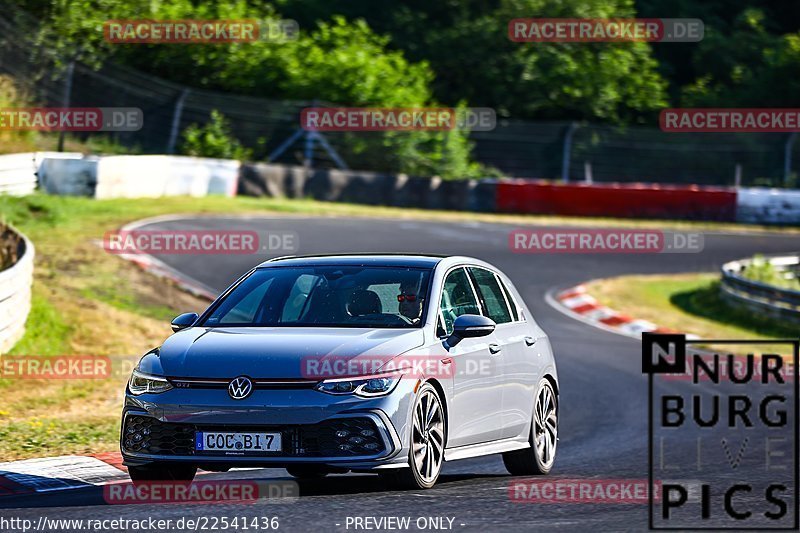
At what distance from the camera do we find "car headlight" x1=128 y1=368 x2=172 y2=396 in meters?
7.94

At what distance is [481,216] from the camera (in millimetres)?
33188

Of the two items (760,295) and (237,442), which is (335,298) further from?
(760,295)

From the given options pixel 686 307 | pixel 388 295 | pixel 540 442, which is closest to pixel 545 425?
pixel 540 442

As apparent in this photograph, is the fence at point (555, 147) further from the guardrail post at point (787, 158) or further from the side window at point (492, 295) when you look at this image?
the side window at point (492, 295)

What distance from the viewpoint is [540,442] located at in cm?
993

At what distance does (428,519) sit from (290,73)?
110 ft

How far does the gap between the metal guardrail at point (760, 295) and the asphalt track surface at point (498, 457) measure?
234 cm

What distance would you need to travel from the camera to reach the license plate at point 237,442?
7.64 meters

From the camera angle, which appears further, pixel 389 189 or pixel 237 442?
pixel 389 189

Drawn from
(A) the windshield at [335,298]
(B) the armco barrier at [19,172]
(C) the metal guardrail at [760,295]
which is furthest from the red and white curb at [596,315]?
(A) the windshield at [335,298]

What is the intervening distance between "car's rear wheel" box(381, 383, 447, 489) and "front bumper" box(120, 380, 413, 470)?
14 centimetres

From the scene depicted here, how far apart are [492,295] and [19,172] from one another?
1542 centimetres

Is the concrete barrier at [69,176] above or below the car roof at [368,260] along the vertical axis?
below

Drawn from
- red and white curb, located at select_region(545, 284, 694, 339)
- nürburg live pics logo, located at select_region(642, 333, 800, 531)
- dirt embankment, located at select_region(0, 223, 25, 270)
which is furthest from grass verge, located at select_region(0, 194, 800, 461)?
red and white curb, located at select_region(545, 284, 694, 339)
